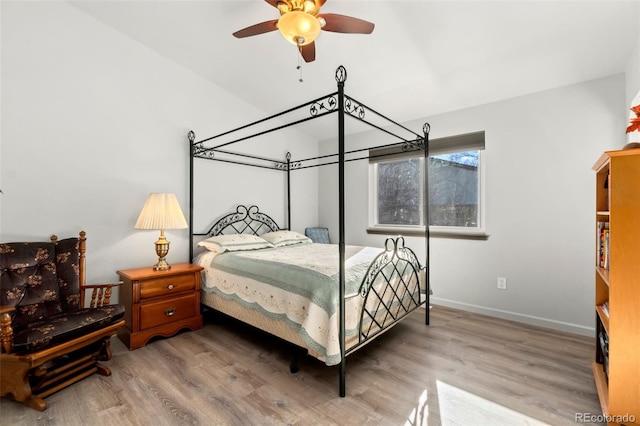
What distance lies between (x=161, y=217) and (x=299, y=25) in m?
2.02

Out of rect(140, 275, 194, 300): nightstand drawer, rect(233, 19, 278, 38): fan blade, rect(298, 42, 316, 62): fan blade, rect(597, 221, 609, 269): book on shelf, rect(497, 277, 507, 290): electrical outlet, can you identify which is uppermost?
rect(233, 19, 278, 38): fan blade

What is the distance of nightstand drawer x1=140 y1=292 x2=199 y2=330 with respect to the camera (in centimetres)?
254

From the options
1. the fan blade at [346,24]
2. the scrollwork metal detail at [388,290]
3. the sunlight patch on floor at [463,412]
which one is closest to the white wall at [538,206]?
the scrollwork metal detail at [388,290]

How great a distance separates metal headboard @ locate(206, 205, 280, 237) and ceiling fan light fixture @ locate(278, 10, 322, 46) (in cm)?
246

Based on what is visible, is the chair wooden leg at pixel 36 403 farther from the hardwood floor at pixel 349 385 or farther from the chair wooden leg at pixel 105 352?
the chair wooden leg at pixel 105 352

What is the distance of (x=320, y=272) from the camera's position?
6.81 feet

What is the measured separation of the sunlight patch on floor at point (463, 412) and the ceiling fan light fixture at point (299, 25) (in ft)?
7.65

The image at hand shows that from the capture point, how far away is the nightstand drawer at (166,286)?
8.36ft

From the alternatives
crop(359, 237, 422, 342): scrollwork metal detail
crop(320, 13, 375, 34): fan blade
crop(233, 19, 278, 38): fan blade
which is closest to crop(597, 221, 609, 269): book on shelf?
crop(359, 237, 422, 342): scrollwork metal detail

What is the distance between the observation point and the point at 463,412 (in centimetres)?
168

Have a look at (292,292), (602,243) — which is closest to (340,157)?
(292,292)

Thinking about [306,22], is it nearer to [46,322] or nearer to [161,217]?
[161,217]

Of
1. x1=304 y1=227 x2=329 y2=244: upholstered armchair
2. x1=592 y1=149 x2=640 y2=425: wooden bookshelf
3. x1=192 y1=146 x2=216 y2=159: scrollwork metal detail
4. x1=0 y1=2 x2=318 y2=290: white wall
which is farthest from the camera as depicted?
x1=304 y1=227 x2=329 y2=244: upholstered armchair

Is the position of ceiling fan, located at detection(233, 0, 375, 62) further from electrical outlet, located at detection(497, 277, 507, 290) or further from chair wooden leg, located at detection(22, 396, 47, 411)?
electrical outlet, located at detection(497, 277, 507, 290)
